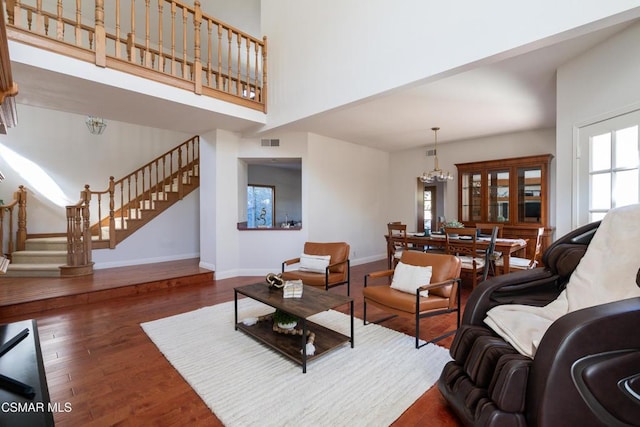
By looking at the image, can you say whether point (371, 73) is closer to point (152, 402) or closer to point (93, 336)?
point (152, 402)

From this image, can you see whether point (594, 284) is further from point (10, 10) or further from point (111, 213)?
point (111, 213)

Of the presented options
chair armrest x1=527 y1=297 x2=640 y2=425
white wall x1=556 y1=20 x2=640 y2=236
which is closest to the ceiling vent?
white wall x1=556 y1=20 x2=640 y2=236

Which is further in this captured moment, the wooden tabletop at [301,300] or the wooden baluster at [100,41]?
the wooden baluster at [100,41]

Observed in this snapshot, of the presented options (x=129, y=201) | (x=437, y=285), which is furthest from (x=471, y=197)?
(x=129, y=201)

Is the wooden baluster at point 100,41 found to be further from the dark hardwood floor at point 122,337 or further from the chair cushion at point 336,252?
the chair cushion at point 336,252

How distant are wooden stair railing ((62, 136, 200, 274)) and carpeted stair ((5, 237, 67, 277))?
37 cm

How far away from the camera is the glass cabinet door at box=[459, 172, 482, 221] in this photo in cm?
596

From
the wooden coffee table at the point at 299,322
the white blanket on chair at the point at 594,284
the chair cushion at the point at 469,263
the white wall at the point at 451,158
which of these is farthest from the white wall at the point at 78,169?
the white blanket on chair at the point at 594,284

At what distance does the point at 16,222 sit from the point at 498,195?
352 inches

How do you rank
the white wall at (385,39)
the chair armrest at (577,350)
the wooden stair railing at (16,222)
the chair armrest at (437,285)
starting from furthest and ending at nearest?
the wooden stair railing at (16,222), the chair armrest at (437,285), the white wall at (385,39), the chair armrest at (577,350)

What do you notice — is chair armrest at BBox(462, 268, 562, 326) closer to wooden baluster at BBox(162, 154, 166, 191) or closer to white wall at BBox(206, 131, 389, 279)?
white wall at BBox(206, 131, 389, 279)

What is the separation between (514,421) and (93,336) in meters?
3.45

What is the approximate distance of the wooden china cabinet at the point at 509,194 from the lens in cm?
523

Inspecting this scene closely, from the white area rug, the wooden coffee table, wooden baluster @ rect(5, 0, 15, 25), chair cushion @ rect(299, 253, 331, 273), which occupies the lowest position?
the white area rug
